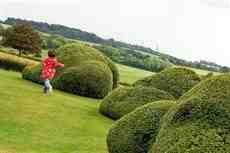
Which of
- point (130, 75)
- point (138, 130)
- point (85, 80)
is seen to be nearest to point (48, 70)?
point (85, 80)

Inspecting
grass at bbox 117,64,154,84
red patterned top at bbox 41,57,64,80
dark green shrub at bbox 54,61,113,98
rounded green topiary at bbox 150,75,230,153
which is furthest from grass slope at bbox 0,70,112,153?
grass at bbox 117,64,154,84

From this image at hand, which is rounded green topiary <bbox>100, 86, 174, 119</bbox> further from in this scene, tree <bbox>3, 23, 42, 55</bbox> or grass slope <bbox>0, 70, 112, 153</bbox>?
tree <bbox>3, 23, 42, 55</bbox>

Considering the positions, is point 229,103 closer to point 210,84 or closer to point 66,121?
point 210,84

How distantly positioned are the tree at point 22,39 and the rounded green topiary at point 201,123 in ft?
177

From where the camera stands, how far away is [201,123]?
907 cm

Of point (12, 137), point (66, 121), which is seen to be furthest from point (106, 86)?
point (12, 137)

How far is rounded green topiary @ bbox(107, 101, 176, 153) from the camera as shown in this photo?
1130 cm

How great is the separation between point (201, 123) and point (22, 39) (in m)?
→ 55.8

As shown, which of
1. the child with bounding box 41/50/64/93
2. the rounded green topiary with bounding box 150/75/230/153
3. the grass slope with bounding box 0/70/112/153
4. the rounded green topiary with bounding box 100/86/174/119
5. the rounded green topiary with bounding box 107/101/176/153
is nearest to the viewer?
the rounded green topiary with bounding box 150/75/230/153

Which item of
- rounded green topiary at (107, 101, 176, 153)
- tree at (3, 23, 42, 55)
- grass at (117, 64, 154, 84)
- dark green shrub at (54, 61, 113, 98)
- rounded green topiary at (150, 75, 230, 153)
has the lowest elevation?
grass at (117, 64, 154, 84)

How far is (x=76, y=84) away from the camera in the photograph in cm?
2775

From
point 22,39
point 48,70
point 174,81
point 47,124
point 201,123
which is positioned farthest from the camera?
point 22,39

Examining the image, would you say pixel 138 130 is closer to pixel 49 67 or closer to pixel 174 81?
pixel 174 81

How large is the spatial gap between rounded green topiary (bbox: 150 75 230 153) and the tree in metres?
53.9
